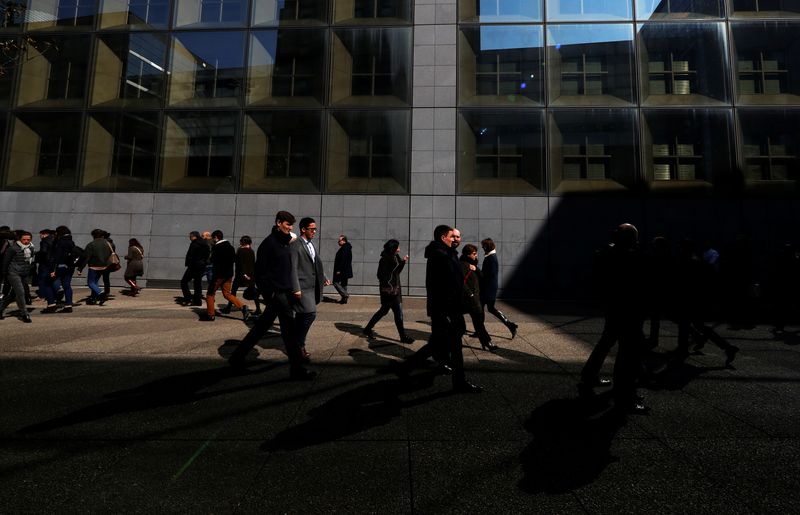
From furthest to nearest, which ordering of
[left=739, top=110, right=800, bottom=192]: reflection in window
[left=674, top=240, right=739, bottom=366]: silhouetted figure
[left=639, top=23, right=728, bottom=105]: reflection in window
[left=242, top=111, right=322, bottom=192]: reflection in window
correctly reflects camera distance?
[left=242, top=111, right=322, bottom=192]: reflection in window → [left=639, top=23, right=728, bottom=105]: reflection in window → [left=739, top=110, right=800, bottom=192]: reflection in window → [left=674, top=240, right=739, bottom=366]: silhouetted figure

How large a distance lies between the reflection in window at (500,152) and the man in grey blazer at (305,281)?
31.0ft

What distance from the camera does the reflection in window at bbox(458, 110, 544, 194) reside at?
13.6 metres

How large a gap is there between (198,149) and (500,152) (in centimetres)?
1107

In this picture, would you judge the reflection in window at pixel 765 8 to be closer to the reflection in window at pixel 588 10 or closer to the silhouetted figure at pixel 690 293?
the reflection in window at pixel 588 10

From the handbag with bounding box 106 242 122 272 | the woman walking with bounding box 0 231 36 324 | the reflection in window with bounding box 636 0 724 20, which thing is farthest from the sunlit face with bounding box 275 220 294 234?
the reflection in window with bounding box 636 0 724 20

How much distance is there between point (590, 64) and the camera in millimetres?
13703

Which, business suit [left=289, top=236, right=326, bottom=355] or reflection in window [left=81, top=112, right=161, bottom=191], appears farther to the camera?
reflection in window [left=81, top=112, right=161, bottom=191]

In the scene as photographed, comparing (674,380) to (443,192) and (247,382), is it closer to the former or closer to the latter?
(247,382)

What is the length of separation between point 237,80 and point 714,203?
57.0ft

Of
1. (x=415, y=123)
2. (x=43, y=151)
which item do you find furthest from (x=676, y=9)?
(x=43, y=151)

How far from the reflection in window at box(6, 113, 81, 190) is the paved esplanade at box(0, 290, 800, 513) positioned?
39.0 feet

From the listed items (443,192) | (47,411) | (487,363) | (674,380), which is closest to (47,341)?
(47,411)

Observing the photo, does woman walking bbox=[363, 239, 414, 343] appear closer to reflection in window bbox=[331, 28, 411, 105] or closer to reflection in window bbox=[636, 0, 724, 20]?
reflection in window bbox=[331, 28, 411, 105]

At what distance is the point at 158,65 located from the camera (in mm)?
14336
